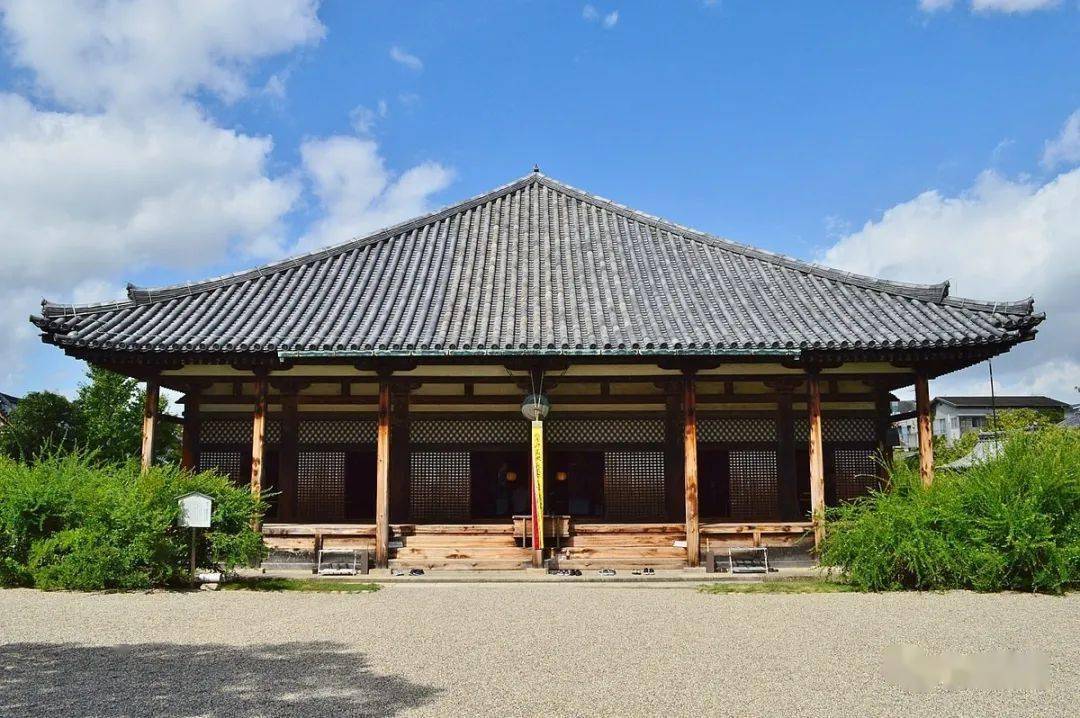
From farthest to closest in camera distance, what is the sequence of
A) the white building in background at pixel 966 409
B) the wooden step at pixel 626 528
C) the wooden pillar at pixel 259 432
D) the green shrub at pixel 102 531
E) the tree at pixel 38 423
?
the white building in background at pixel 966 409 < the tree at pixel 38 423 < the wooden step at pixel 626 528 < the wooden pillar at pixel 259 432 < the green shrub at pixel 102 531

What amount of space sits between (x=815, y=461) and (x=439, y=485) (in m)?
7.29

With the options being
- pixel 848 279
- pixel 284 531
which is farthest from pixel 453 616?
pixel 848 279

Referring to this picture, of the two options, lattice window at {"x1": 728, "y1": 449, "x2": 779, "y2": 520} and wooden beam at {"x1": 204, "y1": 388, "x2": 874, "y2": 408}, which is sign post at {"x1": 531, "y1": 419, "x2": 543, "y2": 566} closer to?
wooden beam at {"x1": 204, "y1": 388, "x2": 874, "y2": 408}

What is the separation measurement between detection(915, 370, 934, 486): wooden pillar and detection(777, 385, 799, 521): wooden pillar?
96.8 inches

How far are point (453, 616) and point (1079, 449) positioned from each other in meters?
8.76

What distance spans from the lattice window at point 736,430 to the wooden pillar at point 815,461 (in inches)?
103

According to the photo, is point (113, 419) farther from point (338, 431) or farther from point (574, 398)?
point (574, 398)

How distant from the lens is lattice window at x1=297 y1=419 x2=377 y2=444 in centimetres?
1664

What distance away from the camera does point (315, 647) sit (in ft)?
24.1

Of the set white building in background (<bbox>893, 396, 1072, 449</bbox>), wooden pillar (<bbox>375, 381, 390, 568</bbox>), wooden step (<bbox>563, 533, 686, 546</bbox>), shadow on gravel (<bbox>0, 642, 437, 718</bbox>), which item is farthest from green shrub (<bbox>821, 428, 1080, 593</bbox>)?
white building in background (<bbox>893, 396, 1072, 449</bbox>)

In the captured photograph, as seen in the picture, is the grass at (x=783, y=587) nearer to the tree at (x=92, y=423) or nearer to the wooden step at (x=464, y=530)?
the wooden step at (x=464, y=530)

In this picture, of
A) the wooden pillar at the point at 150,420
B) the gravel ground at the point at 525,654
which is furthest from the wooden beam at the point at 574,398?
the gravel ground at the point at 525,654

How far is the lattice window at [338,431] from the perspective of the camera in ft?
54.6

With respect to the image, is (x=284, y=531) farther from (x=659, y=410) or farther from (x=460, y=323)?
(x=659, y=410)
